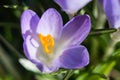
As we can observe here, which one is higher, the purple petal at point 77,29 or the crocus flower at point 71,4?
the crocus flower at point 71,4

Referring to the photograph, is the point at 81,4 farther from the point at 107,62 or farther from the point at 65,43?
the point at 107,62

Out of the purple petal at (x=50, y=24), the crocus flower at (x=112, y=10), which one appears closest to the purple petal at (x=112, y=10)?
the crocus flower at (x=112, y=10)

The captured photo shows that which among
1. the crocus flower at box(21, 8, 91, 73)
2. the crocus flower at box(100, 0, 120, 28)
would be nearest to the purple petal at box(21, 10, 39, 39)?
the crocus flower at box(21, 8, 91, 73)

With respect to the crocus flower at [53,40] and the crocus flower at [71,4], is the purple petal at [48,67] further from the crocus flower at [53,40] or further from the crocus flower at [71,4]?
the crocus flower at [71,4]

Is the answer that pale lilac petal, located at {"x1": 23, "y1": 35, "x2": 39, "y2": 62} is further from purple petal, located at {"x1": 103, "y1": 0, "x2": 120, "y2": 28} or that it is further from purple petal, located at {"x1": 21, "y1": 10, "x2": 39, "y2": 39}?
purple petal, located at {"x1": 103, "y1": 0, "x2": 120, "y2": 28}

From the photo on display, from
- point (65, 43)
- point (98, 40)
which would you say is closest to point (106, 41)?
point (98, 40)

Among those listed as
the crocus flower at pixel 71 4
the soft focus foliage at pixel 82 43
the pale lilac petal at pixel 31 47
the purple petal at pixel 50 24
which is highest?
the crocus flower at pixel 71 4

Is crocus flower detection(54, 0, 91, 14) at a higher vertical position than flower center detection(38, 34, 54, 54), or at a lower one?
higher
